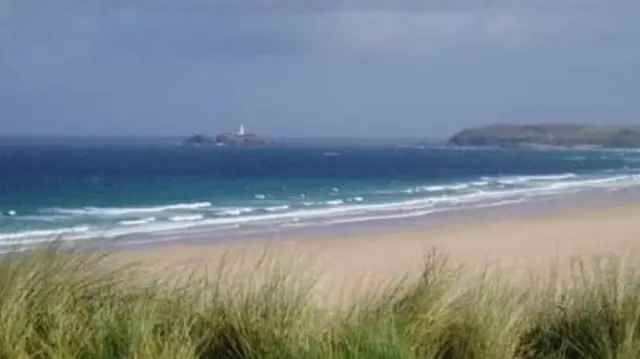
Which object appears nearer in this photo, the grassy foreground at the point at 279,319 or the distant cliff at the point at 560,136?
the grassy foreground at the point at 279,319

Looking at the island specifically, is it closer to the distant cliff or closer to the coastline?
the distant cliff

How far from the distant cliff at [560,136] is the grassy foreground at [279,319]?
163 meters

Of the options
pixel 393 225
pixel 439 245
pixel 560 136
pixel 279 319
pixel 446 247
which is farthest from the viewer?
pixel 560 136

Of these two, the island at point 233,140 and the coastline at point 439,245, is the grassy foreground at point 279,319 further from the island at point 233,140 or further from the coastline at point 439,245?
the island at point 233,140

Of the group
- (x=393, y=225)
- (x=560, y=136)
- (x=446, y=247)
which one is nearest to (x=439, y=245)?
(x=446, y=247)

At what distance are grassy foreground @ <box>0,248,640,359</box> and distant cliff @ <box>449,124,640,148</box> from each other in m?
163

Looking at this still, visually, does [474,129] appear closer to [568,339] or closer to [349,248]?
[349,248]

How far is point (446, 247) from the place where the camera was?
57.3 feet

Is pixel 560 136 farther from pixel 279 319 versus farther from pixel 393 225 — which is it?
pixel 279 319

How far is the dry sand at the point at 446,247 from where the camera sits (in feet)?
46.1

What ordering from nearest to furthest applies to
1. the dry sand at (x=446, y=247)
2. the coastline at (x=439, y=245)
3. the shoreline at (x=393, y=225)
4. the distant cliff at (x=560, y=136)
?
the coastline at (x=439, y=245) < the dry sand at (x=446, y=247) < the shoreline at (x=393, y=225) < the distant cliff at (x=560, y=136)

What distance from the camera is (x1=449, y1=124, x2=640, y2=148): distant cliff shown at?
164 m

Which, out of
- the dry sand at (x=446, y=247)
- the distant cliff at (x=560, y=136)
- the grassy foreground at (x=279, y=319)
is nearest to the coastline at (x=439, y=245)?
the dry sand at (x=446, y=247)

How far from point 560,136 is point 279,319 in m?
169
